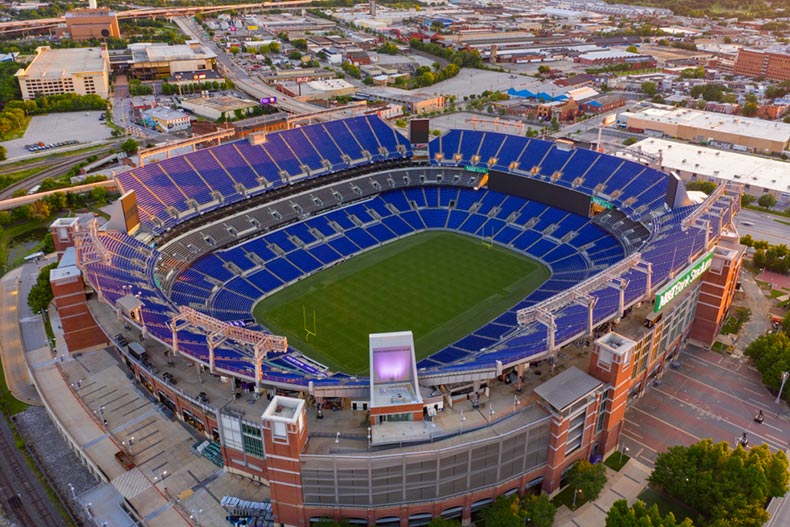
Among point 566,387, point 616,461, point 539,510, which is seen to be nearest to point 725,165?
point 616,461

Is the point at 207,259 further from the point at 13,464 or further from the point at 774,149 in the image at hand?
the point at 774,149

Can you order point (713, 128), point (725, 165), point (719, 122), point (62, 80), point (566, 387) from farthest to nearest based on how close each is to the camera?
point (62, 80) < point (719, 122) < point (713, 128) < point (725, 165) < point (566, 387)

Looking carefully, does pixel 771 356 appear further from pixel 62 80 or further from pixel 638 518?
pixel 62 80

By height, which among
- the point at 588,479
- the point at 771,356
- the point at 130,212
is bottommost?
the point at 588,479

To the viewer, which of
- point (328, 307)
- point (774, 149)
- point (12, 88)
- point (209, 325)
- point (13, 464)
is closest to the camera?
point (209, 325)

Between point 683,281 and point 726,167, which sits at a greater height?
point 683,281

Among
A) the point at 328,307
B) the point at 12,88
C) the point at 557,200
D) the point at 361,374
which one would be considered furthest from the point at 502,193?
the point at 12,88

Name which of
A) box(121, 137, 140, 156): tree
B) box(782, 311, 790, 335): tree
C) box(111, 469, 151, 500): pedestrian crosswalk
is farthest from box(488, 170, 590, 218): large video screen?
box(121, 137, 140, 156): tree

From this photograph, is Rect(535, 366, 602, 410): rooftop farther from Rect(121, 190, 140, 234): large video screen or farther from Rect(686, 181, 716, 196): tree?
Rect(686, 181, 716, 196): tree
